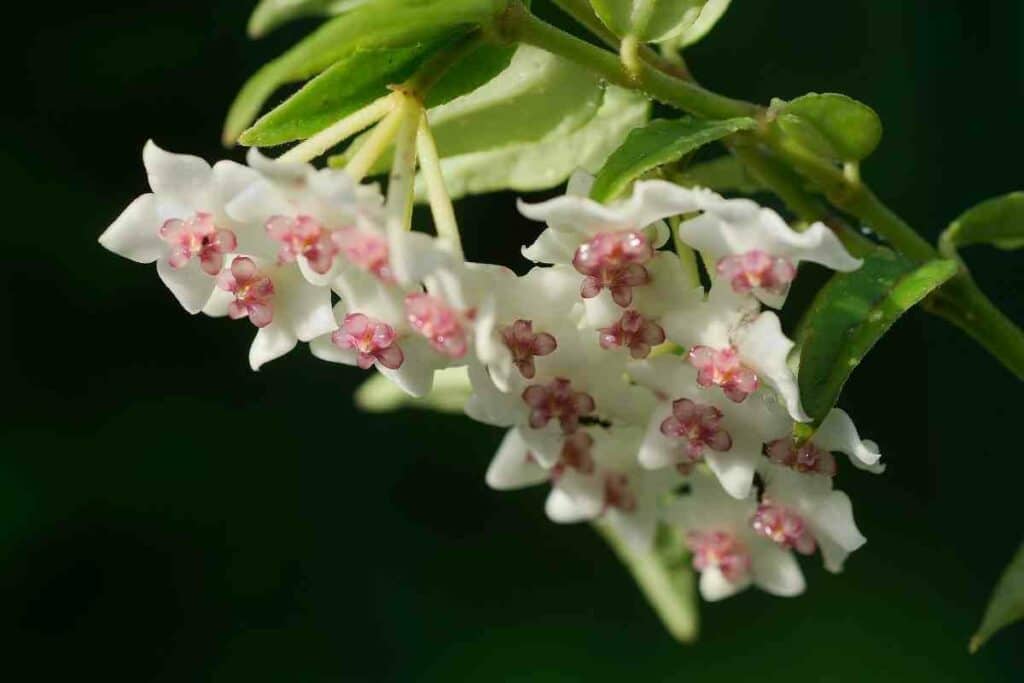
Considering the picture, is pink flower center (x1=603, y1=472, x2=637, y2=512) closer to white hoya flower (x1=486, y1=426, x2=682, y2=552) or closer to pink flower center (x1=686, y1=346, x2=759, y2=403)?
white hoya flower (x1=486, y1=426, x2=682, y2=552)

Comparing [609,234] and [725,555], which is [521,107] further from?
[725,555]

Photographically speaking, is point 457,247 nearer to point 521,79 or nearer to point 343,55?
point 343,55

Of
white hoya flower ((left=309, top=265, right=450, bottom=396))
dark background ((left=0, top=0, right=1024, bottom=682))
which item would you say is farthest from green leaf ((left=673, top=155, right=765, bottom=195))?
dark background ((left=0, top=0, right=1024, bottom=682))

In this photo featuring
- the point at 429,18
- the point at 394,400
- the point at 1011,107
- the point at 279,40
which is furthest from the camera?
the point at 1011,107

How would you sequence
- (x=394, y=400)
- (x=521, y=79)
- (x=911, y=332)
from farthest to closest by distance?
(x=911, y=332) < (x=394, y=400) < (x=521, y=79)

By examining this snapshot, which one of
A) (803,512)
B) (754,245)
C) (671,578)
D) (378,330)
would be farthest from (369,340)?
(671,578)

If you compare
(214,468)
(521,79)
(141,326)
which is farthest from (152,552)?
(521,79)
